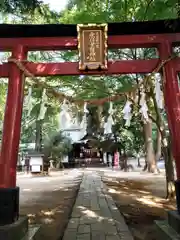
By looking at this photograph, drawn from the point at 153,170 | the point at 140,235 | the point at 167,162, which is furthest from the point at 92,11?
the point at 153,170

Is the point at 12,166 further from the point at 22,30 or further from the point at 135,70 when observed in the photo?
the point at 135,70

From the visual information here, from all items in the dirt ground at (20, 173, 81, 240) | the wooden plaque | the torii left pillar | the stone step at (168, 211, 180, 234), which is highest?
the wooden plaque

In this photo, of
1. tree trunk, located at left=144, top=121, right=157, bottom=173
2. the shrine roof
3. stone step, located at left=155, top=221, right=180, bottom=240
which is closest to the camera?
stone step, located at left=155, top=221, right=180, bottom=240

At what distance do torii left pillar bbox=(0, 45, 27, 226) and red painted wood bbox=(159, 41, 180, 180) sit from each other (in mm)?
2552

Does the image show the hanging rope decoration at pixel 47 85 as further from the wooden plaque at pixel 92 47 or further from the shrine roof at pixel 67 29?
the wooden plaque at pixel 92 47

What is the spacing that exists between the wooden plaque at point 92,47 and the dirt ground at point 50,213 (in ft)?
10.4

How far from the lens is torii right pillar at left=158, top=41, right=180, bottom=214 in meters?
4.46

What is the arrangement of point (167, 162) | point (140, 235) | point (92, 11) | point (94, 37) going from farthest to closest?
point (167, 162) → point (92, 11) → point (140, 235) → point (94, 37)

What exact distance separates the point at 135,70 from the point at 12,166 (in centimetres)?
275

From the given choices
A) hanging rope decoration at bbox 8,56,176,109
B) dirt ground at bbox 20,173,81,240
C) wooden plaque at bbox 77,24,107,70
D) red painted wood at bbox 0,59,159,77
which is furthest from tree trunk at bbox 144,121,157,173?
wooden plaque at bbox 77,24,107,70

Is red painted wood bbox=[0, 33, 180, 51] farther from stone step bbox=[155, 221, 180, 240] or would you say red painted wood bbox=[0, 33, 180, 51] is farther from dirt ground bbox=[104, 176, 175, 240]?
dirt ground bbox=[104, 176, 175, 240]

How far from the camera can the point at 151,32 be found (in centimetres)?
496

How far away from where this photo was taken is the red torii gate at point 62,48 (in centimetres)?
459

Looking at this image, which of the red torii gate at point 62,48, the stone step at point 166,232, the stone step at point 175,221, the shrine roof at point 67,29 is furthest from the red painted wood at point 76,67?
the stone step at point 166,232
